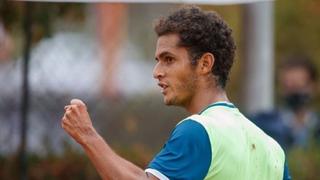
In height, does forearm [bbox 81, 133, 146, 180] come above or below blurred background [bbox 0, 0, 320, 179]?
above

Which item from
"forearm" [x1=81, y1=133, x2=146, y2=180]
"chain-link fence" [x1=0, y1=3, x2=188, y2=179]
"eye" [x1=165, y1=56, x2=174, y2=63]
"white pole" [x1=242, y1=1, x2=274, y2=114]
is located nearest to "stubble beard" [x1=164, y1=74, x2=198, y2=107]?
"eye" [x1=165, y1=56, x2=174, y2=63]

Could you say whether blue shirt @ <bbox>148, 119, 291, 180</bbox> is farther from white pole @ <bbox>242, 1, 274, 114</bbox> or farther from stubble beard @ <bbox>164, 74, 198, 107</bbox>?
white pole @ <bbox>242, 1, 274, 114</bbox>

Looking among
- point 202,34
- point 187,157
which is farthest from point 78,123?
point 202,34

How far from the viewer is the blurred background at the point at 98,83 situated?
1026cm

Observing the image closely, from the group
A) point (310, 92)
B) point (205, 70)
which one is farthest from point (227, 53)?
point (310, 92)

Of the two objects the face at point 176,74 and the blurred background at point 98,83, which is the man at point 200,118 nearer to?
the face at point 176,74

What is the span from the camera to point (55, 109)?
10391 millimetres

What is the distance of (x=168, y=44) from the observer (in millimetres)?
5000

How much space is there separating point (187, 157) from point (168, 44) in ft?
1.73

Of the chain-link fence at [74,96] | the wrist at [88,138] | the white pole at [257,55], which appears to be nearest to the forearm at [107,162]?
the wrist at [88,138]

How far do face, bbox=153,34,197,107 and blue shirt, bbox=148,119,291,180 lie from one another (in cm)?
25

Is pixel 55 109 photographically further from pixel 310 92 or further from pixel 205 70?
pixel 205 70

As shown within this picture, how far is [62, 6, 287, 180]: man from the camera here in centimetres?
469

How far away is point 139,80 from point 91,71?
45 cm
